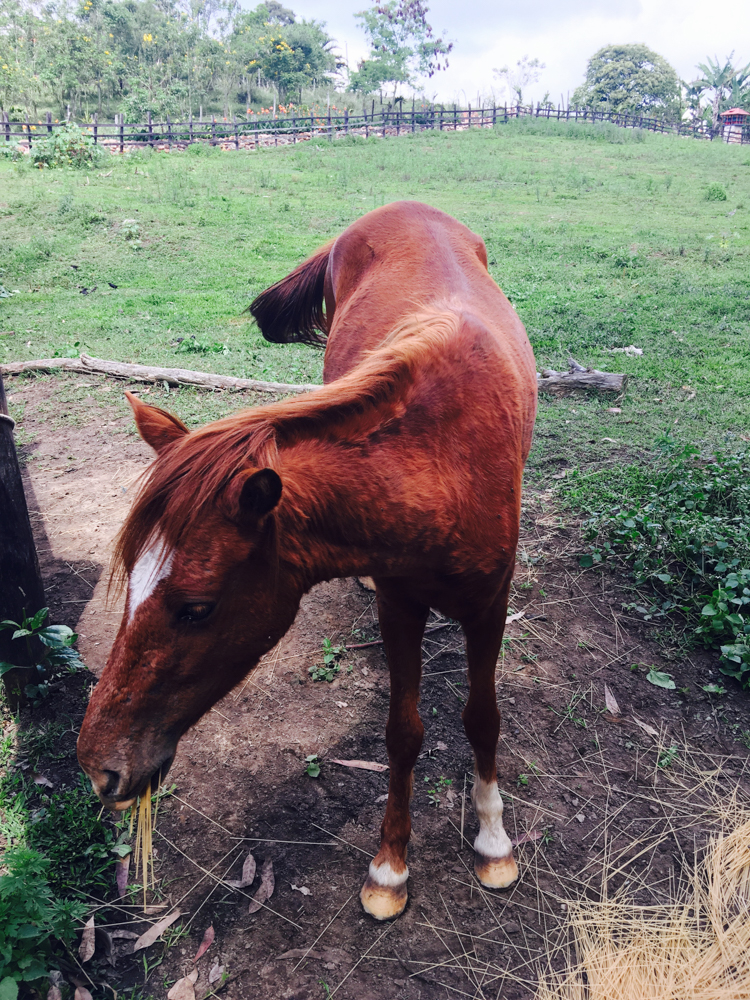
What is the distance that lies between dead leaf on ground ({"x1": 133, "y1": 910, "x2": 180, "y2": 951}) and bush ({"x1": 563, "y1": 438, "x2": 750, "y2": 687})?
8.17 ft

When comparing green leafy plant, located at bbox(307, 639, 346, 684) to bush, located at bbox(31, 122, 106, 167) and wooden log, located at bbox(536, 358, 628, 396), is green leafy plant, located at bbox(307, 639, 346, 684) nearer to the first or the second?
wooden log, located at bbox(536, 358, 628, 396)

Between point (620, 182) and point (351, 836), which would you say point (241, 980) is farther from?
point (620, 182)

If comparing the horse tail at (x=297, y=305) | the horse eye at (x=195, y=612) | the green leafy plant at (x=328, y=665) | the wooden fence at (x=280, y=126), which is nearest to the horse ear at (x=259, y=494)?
the horse eye at (x=195, y=612)

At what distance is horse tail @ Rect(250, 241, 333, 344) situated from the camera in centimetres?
384

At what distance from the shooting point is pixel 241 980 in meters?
1.86

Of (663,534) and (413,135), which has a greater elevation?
(413,135)

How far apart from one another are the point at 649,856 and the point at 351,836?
1090mm

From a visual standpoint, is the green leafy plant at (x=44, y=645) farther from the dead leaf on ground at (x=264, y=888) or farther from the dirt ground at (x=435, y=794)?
the dead leaf on ground at (x=264, y=888)

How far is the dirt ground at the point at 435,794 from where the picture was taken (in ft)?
6.37

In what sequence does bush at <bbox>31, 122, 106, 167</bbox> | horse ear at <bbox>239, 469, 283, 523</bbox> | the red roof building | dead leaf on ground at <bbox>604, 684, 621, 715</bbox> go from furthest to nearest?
the red roof building → bush at <bbox>31, 122, 106, 167</bbox> → dead leaf on ground at <bbox>604, 684, 621, 715</bbox> → horse ear at <bbox>239, 469, 283, 523</bbox>

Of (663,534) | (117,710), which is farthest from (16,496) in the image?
(663,534)

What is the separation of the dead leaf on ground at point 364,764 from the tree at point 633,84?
61150 millimetres

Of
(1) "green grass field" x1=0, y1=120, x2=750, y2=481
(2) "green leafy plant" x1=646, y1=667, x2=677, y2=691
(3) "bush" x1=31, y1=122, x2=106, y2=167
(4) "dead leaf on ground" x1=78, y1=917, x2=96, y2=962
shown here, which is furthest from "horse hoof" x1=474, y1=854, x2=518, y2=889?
(3) "bush" x1=31, y1=122, x2=106, y2=167

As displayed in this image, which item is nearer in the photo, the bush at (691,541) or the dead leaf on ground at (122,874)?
the dead leaf on ground at (122,874)
